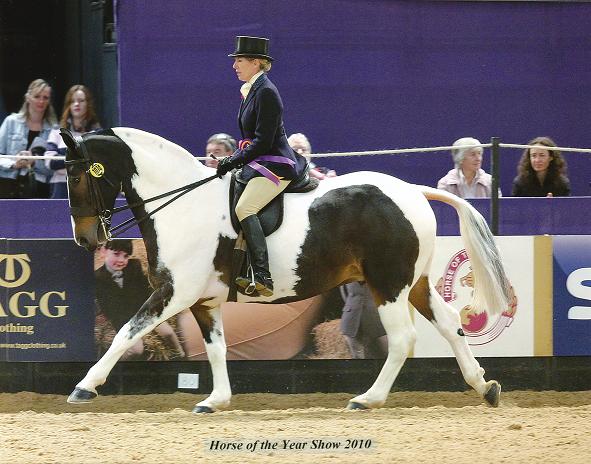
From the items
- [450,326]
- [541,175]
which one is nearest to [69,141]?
[450,326]

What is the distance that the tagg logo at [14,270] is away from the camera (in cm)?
877

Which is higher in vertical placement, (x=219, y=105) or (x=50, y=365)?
(x=219, y=105)

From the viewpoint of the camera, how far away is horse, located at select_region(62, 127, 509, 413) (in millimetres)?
7773

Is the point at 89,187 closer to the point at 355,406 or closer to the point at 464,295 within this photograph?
the point at 355,406

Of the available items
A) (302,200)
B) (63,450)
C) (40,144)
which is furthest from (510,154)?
(63,450)

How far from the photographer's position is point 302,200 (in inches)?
313

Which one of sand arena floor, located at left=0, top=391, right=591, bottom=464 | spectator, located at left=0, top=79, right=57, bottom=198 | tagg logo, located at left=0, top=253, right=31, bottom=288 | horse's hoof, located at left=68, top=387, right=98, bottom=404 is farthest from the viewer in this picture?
spectator, located at left=0, top=79, right=57, bottom=198

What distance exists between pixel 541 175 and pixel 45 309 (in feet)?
12.8

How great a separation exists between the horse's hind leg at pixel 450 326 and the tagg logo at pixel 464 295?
75cm

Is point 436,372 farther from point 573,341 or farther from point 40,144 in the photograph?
point 40,144

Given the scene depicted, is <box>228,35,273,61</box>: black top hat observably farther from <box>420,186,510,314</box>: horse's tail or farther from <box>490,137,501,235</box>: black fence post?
<box>490,137,501,235</box>: black fence post

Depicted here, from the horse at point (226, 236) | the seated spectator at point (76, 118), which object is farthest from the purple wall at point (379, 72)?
the horse at point (226, 236)

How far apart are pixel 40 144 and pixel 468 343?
369 centimetres

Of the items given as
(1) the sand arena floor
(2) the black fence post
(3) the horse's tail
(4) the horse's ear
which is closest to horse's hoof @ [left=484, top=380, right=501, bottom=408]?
(1) the sand arena floor
